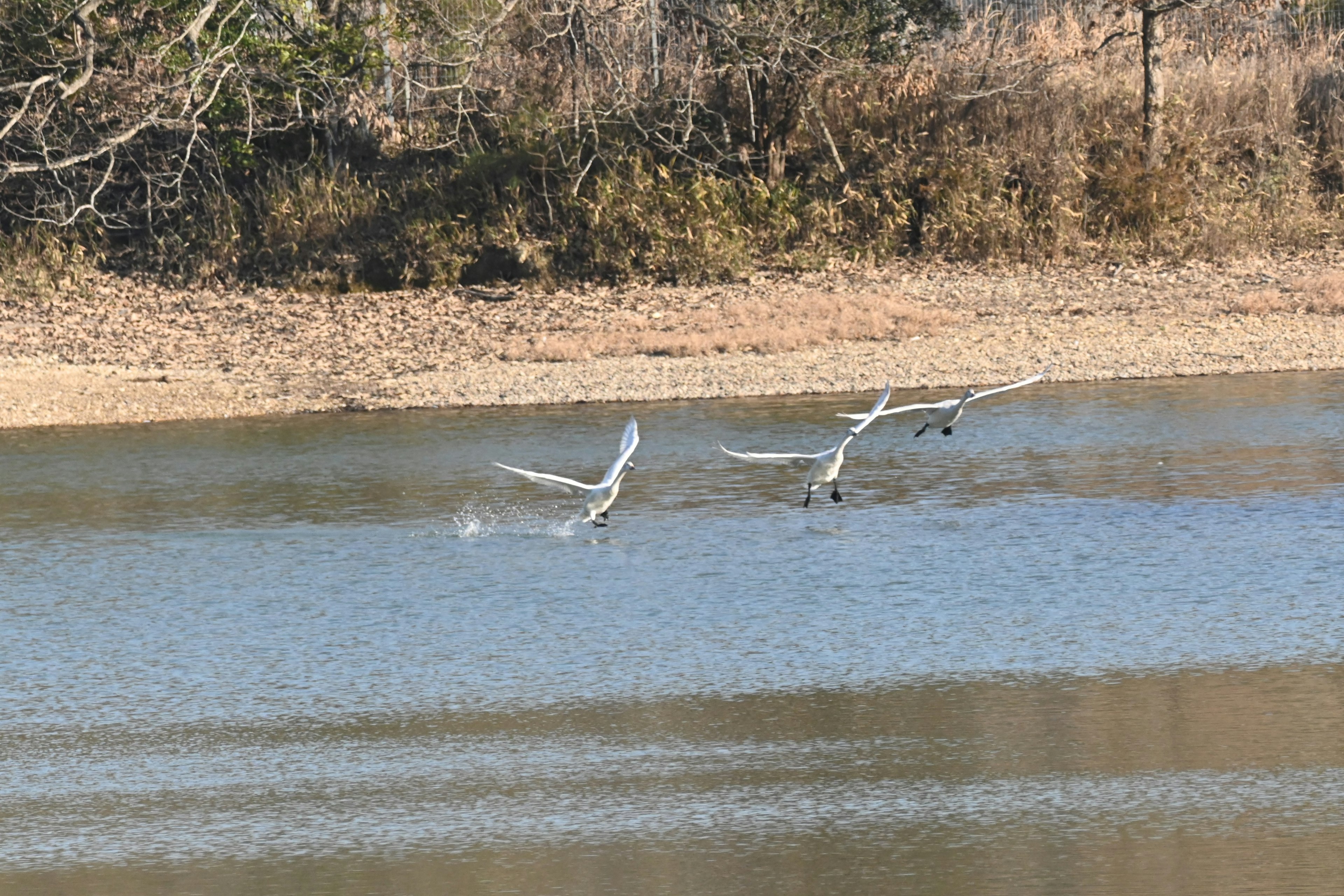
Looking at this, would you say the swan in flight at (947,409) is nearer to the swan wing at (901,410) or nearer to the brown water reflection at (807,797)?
the swan wing at (901,410)

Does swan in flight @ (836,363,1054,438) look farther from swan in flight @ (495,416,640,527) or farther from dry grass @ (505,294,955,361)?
dry grass @ (505,294,955,361)

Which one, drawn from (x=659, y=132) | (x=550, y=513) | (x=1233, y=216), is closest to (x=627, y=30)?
(x=659, y=132)

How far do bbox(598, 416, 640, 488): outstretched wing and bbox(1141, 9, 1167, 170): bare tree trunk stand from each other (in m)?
13.2

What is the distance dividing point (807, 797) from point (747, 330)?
11900mm

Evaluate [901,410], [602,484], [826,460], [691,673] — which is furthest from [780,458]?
[691,673]

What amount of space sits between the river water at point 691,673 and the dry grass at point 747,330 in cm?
416

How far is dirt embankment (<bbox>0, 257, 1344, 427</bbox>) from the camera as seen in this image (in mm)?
15820

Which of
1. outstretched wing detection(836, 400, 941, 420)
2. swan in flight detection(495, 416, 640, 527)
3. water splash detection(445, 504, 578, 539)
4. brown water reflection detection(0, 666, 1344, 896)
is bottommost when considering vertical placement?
water splash detection(445, 504, 578, 539)

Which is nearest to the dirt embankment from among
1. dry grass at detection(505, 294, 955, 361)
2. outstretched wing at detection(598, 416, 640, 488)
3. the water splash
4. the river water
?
dry grass at detection(505, 294, 955, 361)

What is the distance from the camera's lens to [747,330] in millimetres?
17312

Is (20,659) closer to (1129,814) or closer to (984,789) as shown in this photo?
(984,789)

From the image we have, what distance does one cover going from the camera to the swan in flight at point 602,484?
9.41 metres

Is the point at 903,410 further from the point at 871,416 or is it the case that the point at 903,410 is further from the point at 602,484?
the point at 602,484

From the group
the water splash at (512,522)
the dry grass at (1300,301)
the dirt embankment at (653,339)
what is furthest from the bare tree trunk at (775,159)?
the water splash at (512,522)
